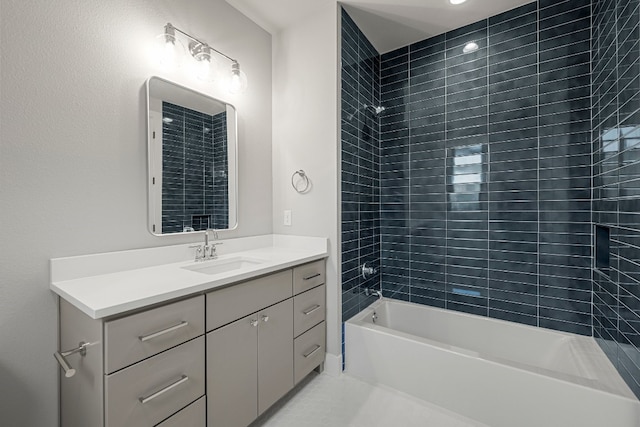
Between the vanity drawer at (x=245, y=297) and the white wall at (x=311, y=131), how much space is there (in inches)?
20.0

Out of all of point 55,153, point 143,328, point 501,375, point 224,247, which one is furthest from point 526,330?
Answer: point 55,153

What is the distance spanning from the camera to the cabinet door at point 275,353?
4.99 ft

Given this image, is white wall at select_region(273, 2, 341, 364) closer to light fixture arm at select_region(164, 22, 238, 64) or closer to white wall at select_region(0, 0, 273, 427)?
light fixture arm at select_region(164, 22, 238, 64)

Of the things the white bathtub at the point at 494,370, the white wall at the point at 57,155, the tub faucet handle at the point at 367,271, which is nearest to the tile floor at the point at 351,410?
the white bathtub at the point at 494,370

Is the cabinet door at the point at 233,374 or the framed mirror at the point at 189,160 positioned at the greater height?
the framed mirror at the point at 189,160

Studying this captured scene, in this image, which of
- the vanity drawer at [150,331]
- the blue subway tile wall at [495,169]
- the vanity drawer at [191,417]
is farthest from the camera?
the blue subway tile wall at [495,169]

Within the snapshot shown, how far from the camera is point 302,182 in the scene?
2186 mm

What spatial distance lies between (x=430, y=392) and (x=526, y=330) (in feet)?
2.82

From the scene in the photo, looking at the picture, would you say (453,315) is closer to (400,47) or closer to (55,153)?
(400,47)

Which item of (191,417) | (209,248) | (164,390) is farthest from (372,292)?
(164,390)

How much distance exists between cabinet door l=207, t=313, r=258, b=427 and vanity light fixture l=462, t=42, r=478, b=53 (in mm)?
2463

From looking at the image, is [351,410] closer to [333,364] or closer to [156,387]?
[333,364]

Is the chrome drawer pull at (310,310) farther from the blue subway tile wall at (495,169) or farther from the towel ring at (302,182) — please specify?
the blue subway tile wall at (495,169)

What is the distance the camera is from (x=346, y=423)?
5.21ft
